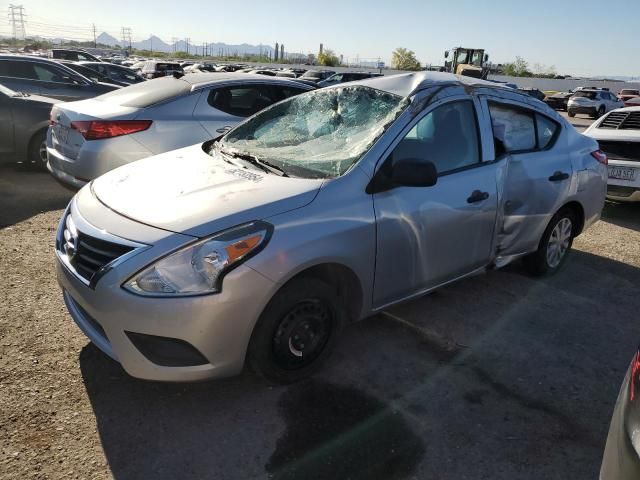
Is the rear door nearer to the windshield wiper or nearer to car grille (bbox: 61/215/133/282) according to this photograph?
the windshield wiper

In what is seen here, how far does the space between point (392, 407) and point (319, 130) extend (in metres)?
1.81

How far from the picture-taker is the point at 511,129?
396cm

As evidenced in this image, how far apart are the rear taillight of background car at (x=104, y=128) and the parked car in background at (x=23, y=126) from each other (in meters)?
2.46

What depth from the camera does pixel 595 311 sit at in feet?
13.3

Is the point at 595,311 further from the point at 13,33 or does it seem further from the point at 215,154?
the point at 13,33

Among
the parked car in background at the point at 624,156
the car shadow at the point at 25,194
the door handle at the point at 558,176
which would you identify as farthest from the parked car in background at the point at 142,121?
the parked car in background at the point at 624,156

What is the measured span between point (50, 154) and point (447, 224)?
13.9 ft

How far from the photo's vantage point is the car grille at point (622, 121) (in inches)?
270

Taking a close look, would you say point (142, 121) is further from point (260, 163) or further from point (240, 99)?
point (260, 163)

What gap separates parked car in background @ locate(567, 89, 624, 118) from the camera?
2661 cm

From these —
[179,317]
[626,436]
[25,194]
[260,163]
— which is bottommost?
[25,194]

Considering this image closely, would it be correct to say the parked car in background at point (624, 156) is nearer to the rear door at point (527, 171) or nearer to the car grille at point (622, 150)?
the car grille at point (622, 150)

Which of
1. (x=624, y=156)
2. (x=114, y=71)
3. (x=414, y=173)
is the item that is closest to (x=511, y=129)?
(x=414, y=173)

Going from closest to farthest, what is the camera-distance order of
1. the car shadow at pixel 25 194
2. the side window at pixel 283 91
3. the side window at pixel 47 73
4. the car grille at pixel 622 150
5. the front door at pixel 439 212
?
the front door at pixel 439 212 → the car shadow at pixel 25 194 → the side window at pixel 283 91 → the car grille at pixel 622 150 → the side window at pixel 47 73
